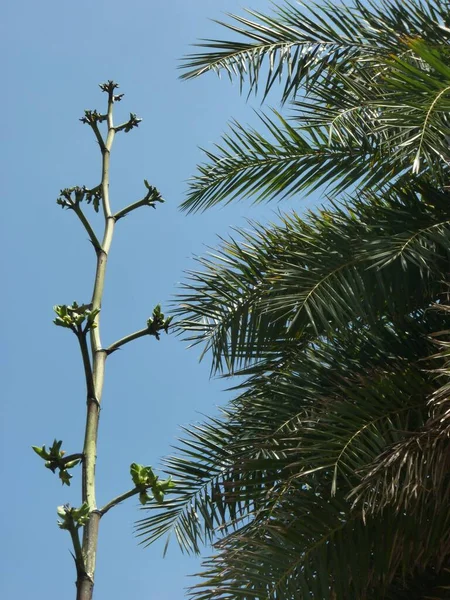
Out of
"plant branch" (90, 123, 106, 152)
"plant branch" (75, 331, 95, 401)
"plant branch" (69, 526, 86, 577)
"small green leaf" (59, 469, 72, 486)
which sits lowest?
"plant branch" (69, 526, 86, 577)

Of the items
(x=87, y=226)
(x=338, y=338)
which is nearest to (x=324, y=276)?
(x=338, y=338)

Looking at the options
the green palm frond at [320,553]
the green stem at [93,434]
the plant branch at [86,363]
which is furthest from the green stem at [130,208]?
the green palm frond at [320,553]

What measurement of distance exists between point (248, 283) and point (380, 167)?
45.2 inches

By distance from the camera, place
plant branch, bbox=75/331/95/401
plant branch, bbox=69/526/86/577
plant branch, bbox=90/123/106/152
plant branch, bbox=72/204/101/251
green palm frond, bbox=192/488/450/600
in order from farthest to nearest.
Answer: green palm frond, bbox=192/488/450/600 → plant branch, bbox=90/123/106/152 → plant branch, bbox=72/204/101/251 → plant branch, bbox=75/331/95/401 → plant branch, bbox=69/526/86/577

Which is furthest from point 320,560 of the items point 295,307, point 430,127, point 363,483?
point 430,127

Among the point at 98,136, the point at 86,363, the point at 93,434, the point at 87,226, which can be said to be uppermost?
the point at 98,136

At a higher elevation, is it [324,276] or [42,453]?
[324,276]

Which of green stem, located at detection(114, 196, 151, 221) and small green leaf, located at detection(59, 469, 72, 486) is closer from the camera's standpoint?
small green leaf, located at detection(59, 469, 72, 486)

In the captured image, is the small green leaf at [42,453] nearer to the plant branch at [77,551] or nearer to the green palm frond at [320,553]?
the plant branch at [77,551]

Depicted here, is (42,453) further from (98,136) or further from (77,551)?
(98,136)

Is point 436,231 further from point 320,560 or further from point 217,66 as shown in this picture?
point 217,66

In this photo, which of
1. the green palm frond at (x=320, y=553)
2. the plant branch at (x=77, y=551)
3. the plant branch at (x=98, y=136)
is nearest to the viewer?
the plant branch at (x=77, y=551)

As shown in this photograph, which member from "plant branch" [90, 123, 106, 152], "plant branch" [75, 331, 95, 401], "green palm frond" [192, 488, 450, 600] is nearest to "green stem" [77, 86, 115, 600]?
"plant branch" [75, 331, 95, 401]

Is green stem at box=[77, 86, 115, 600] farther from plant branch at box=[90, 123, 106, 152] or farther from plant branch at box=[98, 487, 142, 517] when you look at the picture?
plant branch at box=[90, 123, 106, 152]
